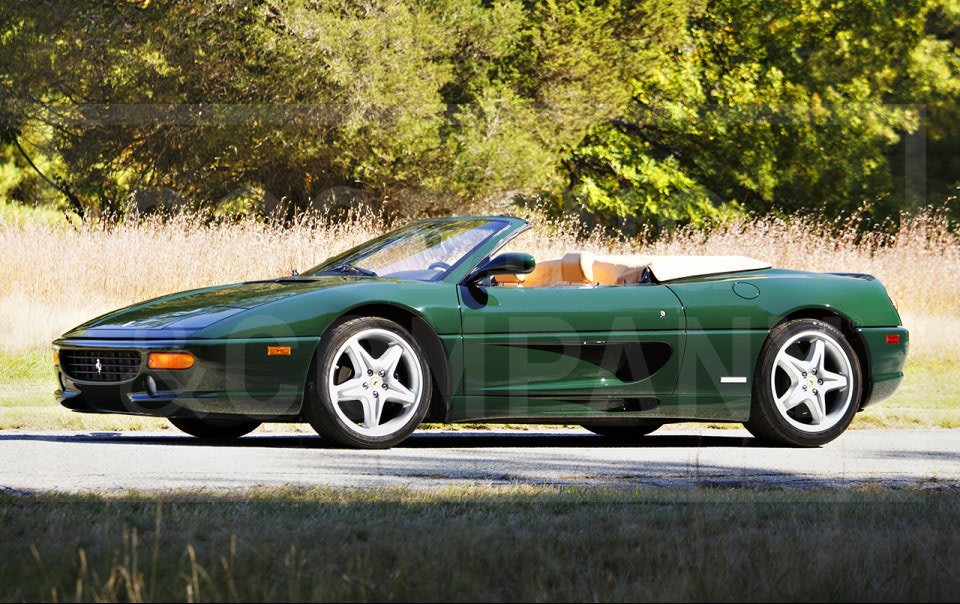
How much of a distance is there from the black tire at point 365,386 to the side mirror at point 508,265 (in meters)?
0.59

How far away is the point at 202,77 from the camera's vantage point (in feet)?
77.5

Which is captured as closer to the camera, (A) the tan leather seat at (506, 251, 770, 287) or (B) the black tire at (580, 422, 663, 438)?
(A) the tan leather seat at (506, 251, 770, 287)

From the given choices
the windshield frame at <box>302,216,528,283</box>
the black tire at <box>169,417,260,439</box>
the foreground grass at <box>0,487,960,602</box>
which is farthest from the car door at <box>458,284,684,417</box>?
the foreground grass at <box>0,487,960,602</box>

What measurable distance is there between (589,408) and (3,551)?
14.1ft

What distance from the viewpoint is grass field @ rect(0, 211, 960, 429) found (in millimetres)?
12242

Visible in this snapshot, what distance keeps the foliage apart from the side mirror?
15.4 m

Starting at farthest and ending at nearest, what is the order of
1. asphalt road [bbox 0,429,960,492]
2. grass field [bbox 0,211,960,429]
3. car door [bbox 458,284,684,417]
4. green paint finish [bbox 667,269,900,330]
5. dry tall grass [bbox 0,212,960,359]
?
1. dry tall grass [bbox 0,212,960,359]
2. grass field [bbox 0,211,960,429]
3. green paint finish [bbox 667,269,900,330]
4. car door [bbox 458,284,684,417]
5. asphalt road [bbox 0,429,960,492]

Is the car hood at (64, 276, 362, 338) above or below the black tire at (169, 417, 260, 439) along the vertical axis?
above

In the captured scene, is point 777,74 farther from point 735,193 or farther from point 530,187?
point 530,187

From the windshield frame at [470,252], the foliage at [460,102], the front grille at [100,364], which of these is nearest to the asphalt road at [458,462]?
→ the front grille at [100,364]

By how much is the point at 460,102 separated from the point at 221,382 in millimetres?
21217

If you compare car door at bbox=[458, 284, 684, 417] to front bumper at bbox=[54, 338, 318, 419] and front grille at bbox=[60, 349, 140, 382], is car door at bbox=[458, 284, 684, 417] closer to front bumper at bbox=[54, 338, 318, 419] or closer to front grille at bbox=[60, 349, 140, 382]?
front bumper at bbox=[54, 338, 318, 419]

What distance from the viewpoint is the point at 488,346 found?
737cm

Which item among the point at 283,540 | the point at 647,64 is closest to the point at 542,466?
the point at 283,540
